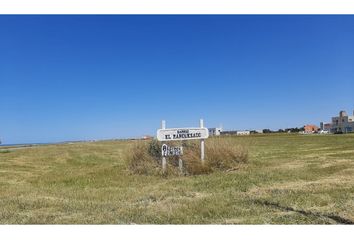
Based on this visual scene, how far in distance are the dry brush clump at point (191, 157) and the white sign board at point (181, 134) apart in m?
0.42

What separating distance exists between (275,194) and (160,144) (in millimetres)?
7636

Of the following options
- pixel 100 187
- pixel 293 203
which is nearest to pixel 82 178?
pixel 100 187

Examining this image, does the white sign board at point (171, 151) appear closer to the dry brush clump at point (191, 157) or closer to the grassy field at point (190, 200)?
the dry brush clump at point (191, 157)

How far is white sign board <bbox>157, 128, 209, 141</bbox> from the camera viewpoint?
14539 millimetres

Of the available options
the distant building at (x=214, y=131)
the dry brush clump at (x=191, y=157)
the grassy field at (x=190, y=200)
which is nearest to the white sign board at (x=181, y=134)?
the dry brush clump at (x=191, y=157)

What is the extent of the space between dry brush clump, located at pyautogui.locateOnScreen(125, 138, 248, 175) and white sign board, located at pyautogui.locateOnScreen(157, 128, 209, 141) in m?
0.42

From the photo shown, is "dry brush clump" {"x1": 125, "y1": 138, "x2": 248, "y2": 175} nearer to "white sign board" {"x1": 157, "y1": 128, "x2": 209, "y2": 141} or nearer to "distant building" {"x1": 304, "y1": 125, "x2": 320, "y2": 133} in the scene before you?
"white sign board" {"x1": 157, "y1": 128, "x2": 209, "y2": 141}

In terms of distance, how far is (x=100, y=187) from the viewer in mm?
11422

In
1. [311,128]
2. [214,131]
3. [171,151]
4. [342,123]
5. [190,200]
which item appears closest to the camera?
[190,200]

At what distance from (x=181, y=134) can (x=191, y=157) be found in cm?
88

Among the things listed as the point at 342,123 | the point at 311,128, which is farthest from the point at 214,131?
the point at 311,128

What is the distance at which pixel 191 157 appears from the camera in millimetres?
14664

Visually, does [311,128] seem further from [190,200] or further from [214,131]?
[190,200]
